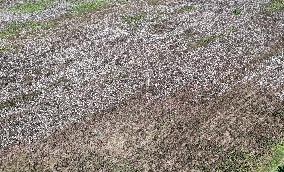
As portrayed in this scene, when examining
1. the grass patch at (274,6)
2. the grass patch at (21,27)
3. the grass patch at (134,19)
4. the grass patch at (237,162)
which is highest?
the grass patch at (274,6)

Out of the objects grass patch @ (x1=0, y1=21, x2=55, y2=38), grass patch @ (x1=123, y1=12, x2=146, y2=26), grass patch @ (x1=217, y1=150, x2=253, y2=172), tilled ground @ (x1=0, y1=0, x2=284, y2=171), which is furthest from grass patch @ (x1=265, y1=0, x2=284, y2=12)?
grass patch @ (x1=217, y1=150, x2=253, y2=172)

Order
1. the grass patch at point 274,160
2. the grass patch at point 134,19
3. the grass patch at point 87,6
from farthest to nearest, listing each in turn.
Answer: the grass patch at point 87,6
the grass patch at point 134,19
the grass patch at point 274,160

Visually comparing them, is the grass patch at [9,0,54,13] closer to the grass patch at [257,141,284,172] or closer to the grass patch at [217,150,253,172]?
the grass patch at [217,150,253,172]

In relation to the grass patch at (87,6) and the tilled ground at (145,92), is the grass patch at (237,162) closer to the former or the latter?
the tilled ground at (145,92)

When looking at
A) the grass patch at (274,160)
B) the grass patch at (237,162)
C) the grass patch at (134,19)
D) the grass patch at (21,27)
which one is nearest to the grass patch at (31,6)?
the grass patch at (21,27)

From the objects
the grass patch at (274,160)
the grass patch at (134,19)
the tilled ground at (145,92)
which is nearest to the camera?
the grass patch at (274,160)

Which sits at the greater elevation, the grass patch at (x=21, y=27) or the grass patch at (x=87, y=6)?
the grass patch at (x=87, y=6)

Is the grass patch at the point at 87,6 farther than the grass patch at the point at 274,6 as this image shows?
Yes
